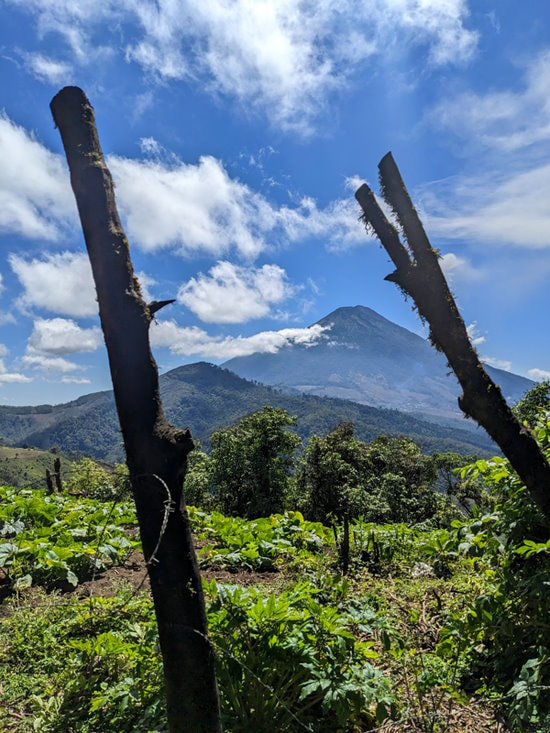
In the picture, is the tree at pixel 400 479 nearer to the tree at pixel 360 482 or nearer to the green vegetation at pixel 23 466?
the tree at pixel 360 482

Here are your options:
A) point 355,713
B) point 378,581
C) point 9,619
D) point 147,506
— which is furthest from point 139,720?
point 378,581

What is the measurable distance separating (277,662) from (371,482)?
33.6 m

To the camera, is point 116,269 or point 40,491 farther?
point 40,491

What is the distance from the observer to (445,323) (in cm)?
323

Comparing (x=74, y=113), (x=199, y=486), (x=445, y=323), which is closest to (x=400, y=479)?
(x=199, y=486)

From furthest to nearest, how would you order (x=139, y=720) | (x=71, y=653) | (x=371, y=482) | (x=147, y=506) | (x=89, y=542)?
(x=371, y=482) < (x=89, y=542) < (x=71, y=653) < (x=139, y=720) < (x=147, y=506)

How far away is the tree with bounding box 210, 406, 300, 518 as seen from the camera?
3356 cm

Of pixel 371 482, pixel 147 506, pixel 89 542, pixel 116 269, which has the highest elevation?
pixel 116 269

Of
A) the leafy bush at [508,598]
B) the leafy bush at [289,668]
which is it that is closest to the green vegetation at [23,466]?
the leafy bush at [289,668]

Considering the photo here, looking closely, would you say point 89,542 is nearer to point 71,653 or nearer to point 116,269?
point 71,653

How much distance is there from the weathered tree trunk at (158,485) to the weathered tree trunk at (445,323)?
2069mm

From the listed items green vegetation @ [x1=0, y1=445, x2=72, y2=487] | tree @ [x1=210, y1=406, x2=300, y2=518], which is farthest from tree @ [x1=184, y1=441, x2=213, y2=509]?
green vegetation @ [x1=0, y1=445, x2=72, y2=487]

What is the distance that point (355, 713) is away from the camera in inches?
128

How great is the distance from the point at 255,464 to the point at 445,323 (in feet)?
105
